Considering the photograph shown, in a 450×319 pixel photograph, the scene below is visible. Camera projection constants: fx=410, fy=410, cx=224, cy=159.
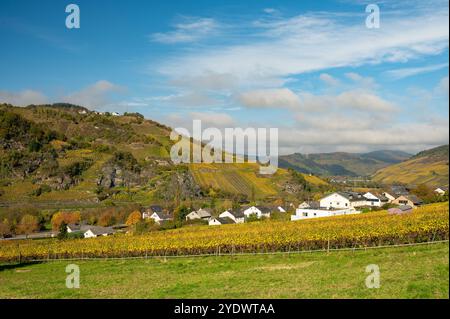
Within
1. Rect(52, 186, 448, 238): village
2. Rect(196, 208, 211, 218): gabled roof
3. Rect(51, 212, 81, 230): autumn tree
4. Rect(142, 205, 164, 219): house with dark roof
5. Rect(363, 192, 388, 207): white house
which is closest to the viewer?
Rect(52, 186, 448, 238): village

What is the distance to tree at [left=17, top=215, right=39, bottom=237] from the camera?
98.8 meters

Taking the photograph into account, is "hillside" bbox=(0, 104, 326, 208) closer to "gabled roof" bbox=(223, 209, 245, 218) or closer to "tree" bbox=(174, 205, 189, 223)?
"gabled roof" bbox=(223, 209, 245, 218)

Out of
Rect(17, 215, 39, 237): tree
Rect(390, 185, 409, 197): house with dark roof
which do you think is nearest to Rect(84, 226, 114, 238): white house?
Rect(17, 215, 39, 237): tree

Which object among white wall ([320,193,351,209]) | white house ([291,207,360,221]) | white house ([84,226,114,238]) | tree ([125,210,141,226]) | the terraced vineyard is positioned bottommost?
white house ([84,226,114,238])

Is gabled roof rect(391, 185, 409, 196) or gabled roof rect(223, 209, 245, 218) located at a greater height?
gabled roof rect(391, 185, 409, 196)

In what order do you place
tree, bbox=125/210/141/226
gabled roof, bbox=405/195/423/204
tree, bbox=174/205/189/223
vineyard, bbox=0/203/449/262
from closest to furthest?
vineyard, bbox=0/203/449/262 < gabled roof, bbox=405/195/423/204 < tree, bbox=174/205/189/223 < tree, bbox=125/210/141/226

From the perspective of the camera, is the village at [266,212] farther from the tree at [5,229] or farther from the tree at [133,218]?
the tree at [5,229]

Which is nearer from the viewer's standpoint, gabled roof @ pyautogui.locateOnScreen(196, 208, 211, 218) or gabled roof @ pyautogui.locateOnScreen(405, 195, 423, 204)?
gabled roof @ pyautogui.locateOnScreen(405, 195, 423, 204)

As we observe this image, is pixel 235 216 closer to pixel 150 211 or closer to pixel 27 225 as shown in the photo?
pixel 150 211

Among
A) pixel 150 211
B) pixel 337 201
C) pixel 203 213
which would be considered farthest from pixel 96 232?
pixel 337 201

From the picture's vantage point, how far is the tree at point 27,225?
98.8 metres

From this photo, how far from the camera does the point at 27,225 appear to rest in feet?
326
